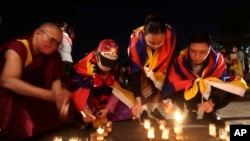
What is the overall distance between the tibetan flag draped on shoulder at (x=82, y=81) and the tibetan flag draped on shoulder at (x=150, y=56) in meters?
0.62

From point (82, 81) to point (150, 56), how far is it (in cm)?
105

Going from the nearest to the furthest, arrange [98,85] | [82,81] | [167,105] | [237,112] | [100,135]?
[100,135]
[82,81]
[98,85]
[167,105]
[237,112]

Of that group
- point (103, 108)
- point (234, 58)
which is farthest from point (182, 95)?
point (234, 58)

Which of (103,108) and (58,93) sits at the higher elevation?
(58,93)

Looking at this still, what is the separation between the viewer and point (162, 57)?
5.94 m

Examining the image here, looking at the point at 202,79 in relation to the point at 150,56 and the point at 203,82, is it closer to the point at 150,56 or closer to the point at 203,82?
the point at 203,82

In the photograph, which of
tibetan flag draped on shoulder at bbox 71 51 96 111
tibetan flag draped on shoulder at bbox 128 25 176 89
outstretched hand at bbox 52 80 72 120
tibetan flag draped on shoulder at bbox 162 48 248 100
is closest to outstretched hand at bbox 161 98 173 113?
tibetan flag draped on shoulder at bbox 162 48 248 100

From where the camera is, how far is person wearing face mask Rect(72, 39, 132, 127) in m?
5.61

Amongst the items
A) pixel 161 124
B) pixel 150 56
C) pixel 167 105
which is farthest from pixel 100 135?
pixel 150 56

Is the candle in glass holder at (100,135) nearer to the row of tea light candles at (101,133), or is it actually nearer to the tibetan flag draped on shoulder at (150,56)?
the row of tea light candles at (101,133)

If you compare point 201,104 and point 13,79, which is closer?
point 13,79

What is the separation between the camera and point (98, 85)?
231 inches

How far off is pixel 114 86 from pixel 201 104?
1283mm

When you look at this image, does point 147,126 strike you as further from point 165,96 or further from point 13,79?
point 13,79
